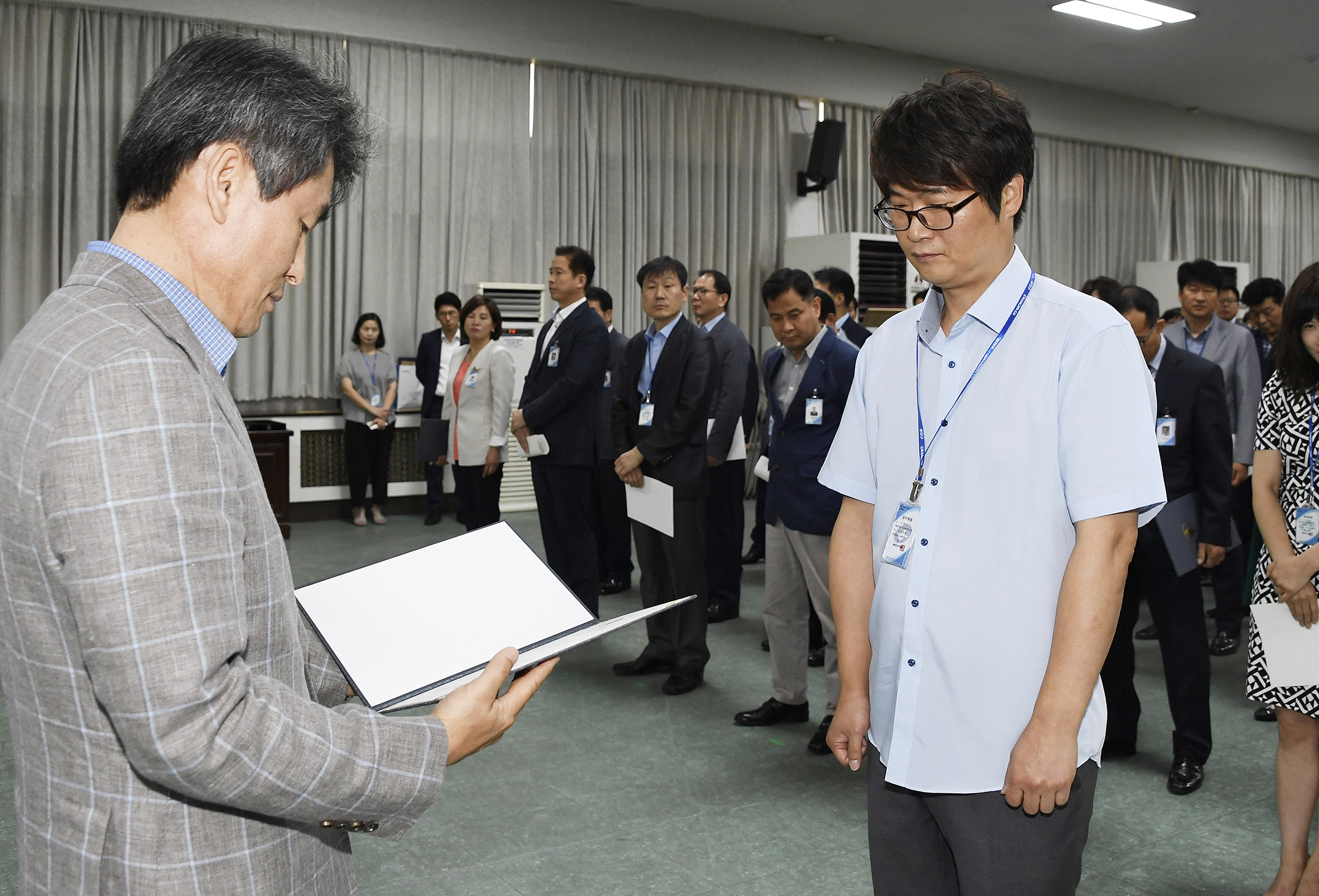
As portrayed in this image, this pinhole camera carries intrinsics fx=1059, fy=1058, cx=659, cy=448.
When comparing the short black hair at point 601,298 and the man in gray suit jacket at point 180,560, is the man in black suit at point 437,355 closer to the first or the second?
the short black hair at point 601,298

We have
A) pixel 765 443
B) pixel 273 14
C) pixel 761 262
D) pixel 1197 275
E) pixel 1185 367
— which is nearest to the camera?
pixel 1185 367

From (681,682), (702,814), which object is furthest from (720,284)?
(702,814)

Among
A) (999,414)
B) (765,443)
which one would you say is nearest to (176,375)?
(999,414)

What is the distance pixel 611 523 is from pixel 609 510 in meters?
0.08

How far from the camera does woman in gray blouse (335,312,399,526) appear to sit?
7551 mm

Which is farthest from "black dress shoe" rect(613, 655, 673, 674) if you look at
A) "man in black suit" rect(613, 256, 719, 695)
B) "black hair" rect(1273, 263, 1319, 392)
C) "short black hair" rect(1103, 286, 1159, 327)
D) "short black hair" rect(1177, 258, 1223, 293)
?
"short black hair" rect(1177, 258, 1223, 293)

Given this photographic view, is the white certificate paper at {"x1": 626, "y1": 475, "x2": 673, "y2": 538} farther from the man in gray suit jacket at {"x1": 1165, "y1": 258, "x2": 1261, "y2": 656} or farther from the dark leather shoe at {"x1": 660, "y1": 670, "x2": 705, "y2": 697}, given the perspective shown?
the man in gray suit jacket at {"x1": 1165, "y1": 258, "x2": 1261, "y2": 656}

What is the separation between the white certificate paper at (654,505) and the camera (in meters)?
3.97

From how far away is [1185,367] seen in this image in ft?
10.6

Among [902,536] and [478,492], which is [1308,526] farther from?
[478,492]

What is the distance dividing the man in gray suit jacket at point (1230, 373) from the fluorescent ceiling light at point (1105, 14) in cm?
364

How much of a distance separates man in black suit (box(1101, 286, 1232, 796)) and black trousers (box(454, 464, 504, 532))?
311cm

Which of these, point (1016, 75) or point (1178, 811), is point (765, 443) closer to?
point (1178, 811)

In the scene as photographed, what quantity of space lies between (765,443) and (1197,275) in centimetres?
228
